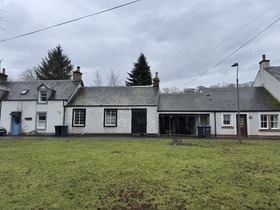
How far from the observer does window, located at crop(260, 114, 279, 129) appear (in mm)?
19172

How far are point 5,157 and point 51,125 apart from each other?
12.0m

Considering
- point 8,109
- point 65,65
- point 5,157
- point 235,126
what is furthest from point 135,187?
point 65,65

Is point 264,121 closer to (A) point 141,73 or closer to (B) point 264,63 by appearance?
(B) point 264,63

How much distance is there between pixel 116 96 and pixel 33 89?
387 inches

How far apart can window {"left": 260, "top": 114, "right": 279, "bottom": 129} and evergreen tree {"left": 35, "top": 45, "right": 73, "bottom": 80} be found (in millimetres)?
39852

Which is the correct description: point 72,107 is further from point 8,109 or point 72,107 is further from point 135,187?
point 135,187

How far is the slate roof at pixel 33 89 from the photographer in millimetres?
22047

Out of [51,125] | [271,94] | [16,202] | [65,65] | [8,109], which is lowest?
[16,202]

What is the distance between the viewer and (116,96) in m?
23.0

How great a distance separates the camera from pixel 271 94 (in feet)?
70.6

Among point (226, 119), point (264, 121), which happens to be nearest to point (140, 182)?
point (226, 119)

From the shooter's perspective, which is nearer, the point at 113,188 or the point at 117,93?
the point at 113,188

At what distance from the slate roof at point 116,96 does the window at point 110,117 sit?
29.3 inches

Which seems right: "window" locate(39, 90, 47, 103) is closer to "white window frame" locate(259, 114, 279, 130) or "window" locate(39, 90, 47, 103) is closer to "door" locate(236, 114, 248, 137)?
"door" locate(236, 114, 248, 137)
